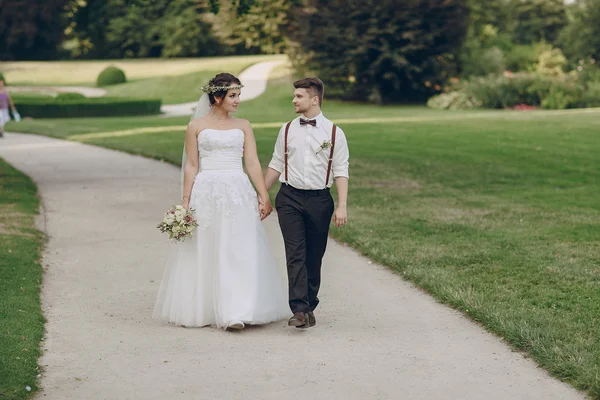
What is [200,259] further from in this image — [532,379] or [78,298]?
[532,379]

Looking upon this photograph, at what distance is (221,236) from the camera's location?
648 centimetres

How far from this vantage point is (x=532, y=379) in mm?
5152

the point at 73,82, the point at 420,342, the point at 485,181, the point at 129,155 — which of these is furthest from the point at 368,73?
the point at 420,342

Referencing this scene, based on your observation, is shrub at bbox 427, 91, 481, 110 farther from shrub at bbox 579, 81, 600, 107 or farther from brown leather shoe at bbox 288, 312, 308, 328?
brown leather shoe at bbox 288, 312, 308, 328

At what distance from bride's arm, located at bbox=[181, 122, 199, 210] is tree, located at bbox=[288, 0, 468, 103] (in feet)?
116

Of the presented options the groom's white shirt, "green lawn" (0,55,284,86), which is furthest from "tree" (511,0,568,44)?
the groom's white shirt

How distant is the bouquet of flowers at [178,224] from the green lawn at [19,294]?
3.75ft

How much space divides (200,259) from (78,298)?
4.83ft

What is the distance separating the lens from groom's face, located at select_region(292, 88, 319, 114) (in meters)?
6.07

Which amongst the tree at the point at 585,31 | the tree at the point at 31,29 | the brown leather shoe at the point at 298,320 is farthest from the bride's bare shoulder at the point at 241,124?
the tree at the point at 31,29

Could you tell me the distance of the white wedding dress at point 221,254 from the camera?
6.42 metres

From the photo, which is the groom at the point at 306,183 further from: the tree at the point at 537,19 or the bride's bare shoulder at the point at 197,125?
the tree at the point at 537,19

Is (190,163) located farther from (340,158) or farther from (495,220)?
(495,220)

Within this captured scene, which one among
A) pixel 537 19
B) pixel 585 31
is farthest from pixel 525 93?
pixel 537 19
